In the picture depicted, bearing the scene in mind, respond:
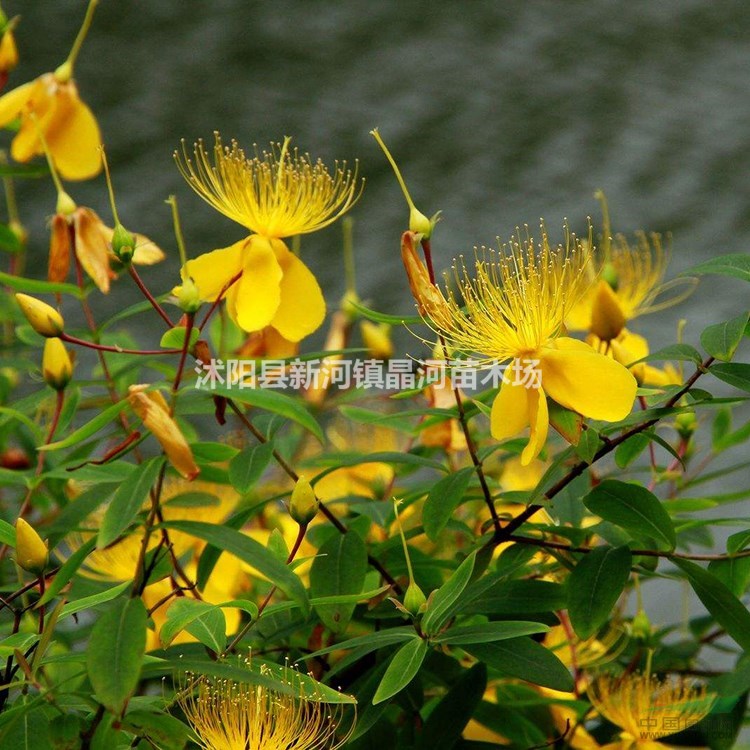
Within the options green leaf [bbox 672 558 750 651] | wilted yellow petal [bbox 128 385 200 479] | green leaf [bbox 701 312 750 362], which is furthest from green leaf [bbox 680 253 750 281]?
wilted yellow petal [bbox 128 385 200 479]

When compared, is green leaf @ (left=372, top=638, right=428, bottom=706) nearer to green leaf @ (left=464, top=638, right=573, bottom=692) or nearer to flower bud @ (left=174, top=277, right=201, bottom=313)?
green leaf @ (left=464, top=638, right=573, bottom=692)

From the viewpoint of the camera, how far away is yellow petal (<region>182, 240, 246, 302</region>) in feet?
1.87

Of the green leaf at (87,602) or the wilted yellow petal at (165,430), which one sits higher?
the wilted yellow petal at (165,430)

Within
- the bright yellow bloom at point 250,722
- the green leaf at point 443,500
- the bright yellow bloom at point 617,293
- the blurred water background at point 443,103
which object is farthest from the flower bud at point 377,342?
the blurred water background at point 443,103

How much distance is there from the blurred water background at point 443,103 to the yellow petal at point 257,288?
1.50 m

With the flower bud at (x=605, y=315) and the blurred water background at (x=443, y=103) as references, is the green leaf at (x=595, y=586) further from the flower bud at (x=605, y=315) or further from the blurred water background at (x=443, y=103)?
the blurred water background at (x=443, y=103)

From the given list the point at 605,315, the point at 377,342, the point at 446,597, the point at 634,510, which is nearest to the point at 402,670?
the point at 446,597

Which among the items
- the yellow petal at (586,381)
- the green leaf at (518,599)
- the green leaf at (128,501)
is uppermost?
the yellow petal at (586,381)

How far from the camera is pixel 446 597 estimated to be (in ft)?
1.52

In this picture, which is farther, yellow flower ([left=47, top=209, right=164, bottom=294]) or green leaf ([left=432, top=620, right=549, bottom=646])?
yellow flower ([left=47, top=209, right=164, bottom=294])

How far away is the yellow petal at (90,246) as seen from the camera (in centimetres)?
63

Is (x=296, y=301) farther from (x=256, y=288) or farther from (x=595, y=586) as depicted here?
(x=595, y=586)

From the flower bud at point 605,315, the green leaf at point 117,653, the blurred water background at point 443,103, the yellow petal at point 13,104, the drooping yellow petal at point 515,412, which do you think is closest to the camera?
the green leaf at point 117,653

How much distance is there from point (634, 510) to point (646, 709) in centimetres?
13
